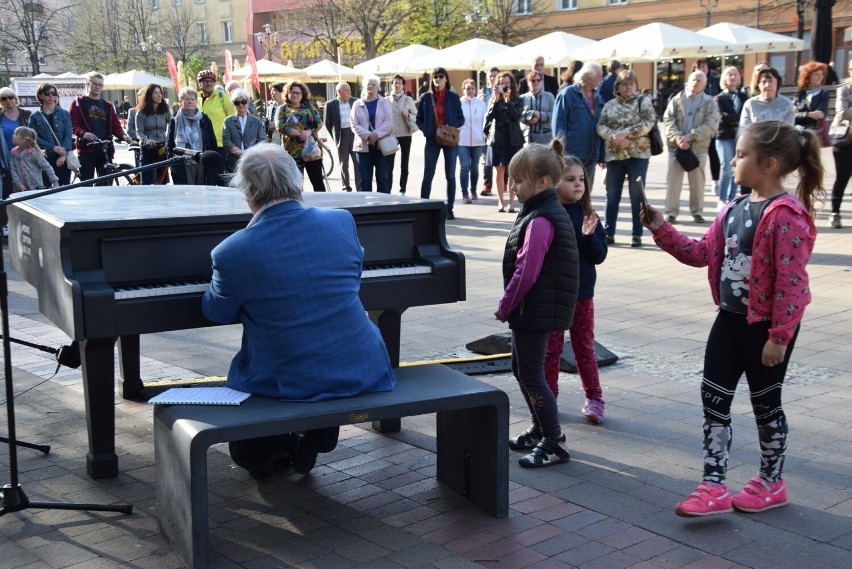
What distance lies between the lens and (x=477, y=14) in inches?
1973

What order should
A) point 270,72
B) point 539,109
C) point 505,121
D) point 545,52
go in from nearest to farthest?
point 539,109 → point 505,121 → point 545,52 → point 270,72

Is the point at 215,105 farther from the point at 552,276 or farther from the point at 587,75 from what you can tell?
the point at 552,276

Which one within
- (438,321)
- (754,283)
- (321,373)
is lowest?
(438,321)

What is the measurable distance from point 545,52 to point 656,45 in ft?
14.0

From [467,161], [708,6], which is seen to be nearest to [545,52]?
[467,161]

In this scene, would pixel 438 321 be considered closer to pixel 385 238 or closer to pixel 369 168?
pixel 385 238

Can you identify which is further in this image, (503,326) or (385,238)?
(503,326)

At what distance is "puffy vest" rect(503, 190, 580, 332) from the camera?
4.54 metres

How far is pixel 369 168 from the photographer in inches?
541

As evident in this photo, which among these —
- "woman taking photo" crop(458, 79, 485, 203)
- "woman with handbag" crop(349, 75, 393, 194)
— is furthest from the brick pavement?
"woman taking photo" crop(458, 79, 485, 203)

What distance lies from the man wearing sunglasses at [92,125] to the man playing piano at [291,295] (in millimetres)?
10873

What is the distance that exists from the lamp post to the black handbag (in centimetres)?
5189

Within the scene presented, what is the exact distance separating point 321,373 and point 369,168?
9.95 metres

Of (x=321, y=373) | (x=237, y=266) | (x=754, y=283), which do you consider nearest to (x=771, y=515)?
(x=754, y=283)
